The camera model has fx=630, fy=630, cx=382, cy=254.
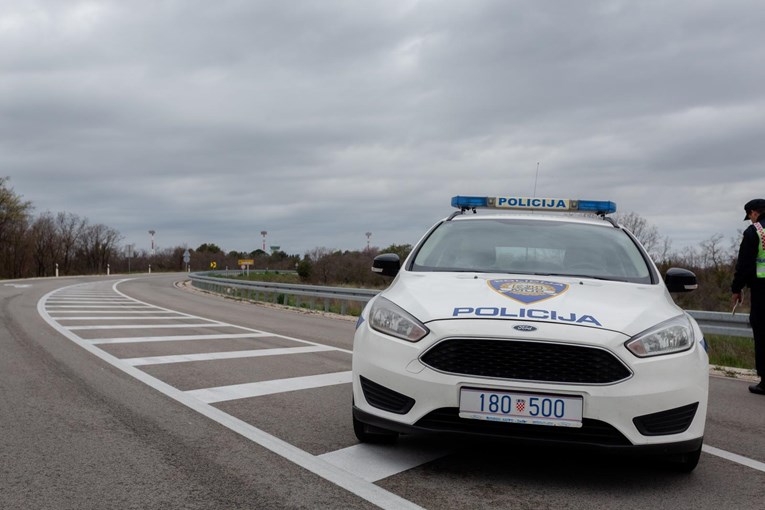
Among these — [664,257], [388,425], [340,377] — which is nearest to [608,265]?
[388,425]

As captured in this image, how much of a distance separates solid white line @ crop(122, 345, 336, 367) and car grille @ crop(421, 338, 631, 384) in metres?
4.73

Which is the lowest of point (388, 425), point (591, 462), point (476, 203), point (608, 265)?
point (591, 462)

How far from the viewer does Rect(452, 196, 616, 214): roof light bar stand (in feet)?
18.7

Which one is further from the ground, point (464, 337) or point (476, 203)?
point (476, 203)

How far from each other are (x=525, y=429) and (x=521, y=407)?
0.40 ft

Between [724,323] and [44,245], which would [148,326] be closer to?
[724,323]

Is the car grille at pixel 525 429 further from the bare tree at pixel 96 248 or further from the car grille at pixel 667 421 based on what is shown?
the bare tree at pixel 96 248

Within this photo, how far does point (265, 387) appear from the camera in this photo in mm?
5816

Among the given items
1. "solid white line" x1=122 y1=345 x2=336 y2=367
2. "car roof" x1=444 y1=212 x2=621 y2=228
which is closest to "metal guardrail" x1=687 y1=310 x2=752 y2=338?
"car roof" x1=444 y1=212 x2=621 y2=228

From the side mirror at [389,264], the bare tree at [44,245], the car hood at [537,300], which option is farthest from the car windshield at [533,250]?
the bare tree at [44,245]

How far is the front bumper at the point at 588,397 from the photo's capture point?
10.4 ft

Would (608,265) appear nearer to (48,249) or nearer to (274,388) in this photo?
(274,388)

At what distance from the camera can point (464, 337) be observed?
328cm

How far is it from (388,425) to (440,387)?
16.6 inches
